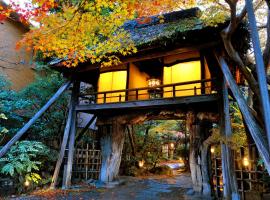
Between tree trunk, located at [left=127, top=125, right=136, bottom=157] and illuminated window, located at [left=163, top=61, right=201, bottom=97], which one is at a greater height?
illuminated window, located at [left=163, top=61, right=201, bottom=97]

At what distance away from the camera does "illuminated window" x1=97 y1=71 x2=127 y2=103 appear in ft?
35.5

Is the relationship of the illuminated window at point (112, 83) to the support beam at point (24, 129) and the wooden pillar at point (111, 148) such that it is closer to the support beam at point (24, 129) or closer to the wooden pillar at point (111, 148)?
the wooden pillar at point (111, 148)

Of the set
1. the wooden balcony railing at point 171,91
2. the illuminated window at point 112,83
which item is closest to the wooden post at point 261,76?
Result: the wooden balcony railing at point 171,91

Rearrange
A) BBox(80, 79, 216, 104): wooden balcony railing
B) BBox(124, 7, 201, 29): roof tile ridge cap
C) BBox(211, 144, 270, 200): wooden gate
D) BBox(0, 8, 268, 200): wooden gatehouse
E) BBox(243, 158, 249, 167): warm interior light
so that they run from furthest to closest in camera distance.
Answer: BBox(124, 7, 201, 29): roof tile ridge cap
BBox(80, 79, 216, 104): wooden balcony railing
BBox(0, 8, 268, 200): wooden gatehouse
BBox(243, 158, 249, 167): warm interior light
BBox(211, 144, 270, 200): wooden gate

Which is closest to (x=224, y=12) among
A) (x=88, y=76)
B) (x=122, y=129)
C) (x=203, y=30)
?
(x=203, y=30)

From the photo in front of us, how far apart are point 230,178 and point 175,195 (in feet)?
9.78

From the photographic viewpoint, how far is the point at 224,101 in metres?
7.39

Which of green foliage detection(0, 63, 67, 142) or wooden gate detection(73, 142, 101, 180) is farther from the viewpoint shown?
wooden gate detection(73, 142, 101, 180)

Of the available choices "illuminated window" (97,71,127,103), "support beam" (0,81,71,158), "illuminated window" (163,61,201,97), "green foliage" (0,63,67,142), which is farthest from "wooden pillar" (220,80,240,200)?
"green foliage" (0,63,67,142)

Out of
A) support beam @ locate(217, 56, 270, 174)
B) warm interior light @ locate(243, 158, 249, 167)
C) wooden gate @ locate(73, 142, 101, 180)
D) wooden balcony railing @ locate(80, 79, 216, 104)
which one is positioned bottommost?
wooden gate @ locate(73, 142, 101, 180)

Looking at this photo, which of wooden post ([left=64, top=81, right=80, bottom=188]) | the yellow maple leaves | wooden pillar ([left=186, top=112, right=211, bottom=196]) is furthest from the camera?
wooden post ([left=64, top=81, right=80, bottom=188])

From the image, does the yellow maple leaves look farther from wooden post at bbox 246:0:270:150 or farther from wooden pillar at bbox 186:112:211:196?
wooden post at bbox 246:0:270:150

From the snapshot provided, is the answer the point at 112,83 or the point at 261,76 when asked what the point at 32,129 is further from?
the point at 261,76

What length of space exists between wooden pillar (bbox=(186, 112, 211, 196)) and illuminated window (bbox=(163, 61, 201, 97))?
1494mm
